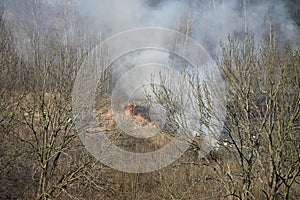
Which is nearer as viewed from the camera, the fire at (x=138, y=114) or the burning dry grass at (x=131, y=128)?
the burning dry grass at (x=131, y=128)

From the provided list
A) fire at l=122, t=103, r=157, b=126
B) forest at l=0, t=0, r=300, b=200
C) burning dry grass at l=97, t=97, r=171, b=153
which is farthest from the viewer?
fire at l=122, t=103, r=157, b=126

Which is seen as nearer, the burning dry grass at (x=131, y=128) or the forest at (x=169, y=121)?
the forest at (x=169, y=121)

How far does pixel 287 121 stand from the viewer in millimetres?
Answer: 7867

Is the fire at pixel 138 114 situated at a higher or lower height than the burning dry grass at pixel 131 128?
higher

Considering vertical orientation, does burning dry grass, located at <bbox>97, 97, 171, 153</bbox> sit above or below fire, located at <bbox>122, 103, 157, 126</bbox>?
below

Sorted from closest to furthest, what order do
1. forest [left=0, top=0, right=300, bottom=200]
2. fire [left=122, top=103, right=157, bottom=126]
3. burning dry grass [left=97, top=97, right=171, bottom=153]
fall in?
forest [left=0, top=0, right=300, bottom=200] < burning dry grass [left=97, top=97, right=171, bottom=153] < fire [left=122, top=103, right=157, bottom=126]

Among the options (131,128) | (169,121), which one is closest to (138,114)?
(131,128)

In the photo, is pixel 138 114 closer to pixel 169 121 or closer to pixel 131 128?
pixel 131 128

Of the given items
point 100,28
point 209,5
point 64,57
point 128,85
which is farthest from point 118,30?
point 64,57

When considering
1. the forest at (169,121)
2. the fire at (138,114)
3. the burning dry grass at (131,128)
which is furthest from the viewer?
the fire at (138,114)

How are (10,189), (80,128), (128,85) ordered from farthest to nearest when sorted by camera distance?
(128,85) → (10,189) → (80,128)

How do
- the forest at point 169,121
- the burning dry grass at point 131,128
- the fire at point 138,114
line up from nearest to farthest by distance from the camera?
the forest at point 169,121 < the burning dry grass at point 131,128 < the fire at point 138,114

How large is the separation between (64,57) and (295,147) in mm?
6683

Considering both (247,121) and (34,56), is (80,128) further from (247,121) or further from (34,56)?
(247,121)
